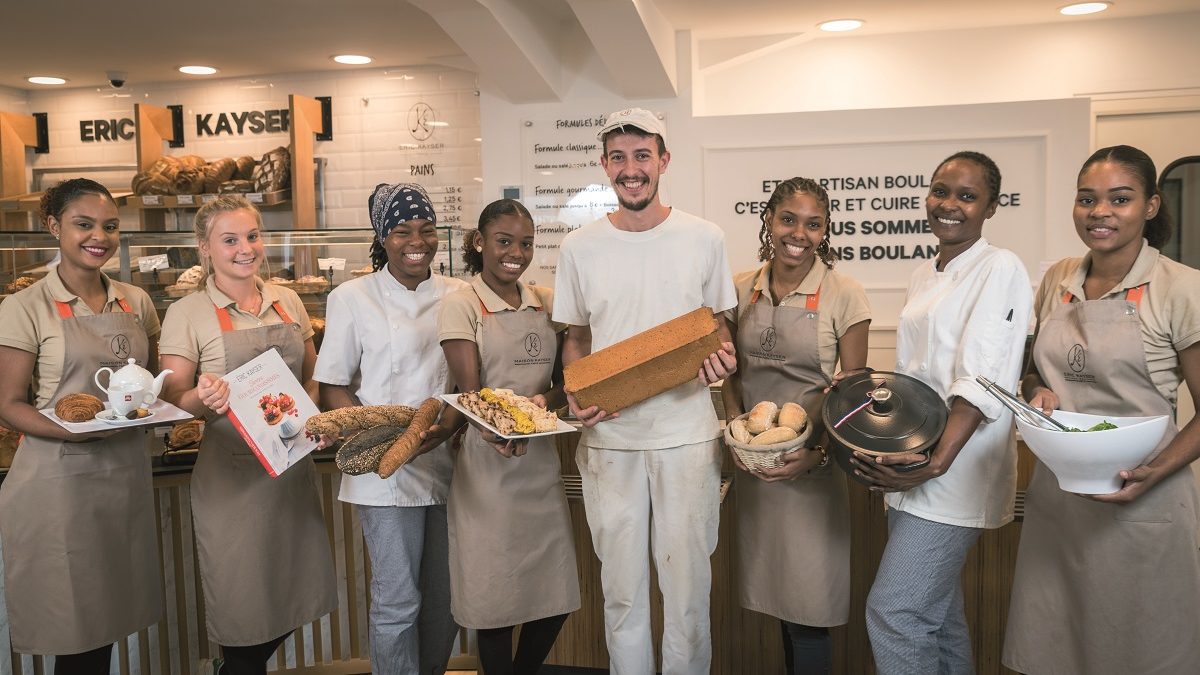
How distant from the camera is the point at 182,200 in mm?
5824

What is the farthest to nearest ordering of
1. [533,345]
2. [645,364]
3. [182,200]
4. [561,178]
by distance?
1. [182,200]
2. [561,178]
3. [533,345]
4. [645,364]

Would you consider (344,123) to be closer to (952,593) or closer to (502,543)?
(502,543)

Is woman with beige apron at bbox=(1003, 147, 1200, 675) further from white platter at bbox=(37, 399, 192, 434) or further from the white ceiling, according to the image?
the white ceiling

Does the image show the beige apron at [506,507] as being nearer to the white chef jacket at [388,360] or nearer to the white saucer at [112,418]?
the white chef jacket at [388,360]

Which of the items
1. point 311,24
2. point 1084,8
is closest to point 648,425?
point 311,24

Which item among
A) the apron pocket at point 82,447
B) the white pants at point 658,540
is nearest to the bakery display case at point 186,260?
the apron pocket at point 82,447

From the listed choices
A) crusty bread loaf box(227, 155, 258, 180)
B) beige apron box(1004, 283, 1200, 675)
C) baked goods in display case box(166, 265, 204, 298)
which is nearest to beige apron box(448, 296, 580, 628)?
beige apron box(1004, 283, 1200, 675)

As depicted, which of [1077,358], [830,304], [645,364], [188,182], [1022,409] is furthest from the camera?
[188,182]

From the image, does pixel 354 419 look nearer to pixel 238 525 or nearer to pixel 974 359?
pixel 238 525

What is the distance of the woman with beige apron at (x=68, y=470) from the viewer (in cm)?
266

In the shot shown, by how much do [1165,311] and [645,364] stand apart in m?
1.18

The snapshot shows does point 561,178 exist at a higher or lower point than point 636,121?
higher

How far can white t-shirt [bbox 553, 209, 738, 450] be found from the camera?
253 centimetres

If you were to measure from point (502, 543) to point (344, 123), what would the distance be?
4.40 metres
